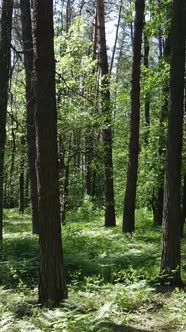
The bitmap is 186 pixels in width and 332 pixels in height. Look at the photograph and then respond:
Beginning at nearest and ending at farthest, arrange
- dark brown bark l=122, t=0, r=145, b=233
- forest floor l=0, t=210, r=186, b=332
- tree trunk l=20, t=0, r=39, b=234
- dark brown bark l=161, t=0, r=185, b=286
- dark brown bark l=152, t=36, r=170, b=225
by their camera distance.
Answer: forest floor l=0, t=210, r=186, b=332 → dark brown bark l=161, t=0, r=185, b=286 → tree trunk l=20, t=0, r=39, b=234 → dark brown bark l=122, t=0, r=145, b=233 → dark brown bark l=152, t=36, r=170, b=225

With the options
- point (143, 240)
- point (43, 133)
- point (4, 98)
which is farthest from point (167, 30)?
point (43, 133)

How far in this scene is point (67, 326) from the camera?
4633mm

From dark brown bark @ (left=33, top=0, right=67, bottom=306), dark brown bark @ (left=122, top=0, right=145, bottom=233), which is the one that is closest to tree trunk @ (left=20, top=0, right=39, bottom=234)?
dark brown bark @ (left=122, top=0, right=145, bottom=233)

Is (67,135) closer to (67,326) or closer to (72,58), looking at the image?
(72,58)

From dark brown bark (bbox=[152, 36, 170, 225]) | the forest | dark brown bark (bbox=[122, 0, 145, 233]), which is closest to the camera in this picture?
the forest

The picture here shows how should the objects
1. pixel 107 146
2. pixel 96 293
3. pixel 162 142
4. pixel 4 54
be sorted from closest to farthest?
1. pixel 96 293
2. pixel 4 54
3. pixel 162 142
4. pixel 107 146

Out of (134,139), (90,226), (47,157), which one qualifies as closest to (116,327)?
(47,157)

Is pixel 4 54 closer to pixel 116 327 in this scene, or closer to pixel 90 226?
pixel 90 226

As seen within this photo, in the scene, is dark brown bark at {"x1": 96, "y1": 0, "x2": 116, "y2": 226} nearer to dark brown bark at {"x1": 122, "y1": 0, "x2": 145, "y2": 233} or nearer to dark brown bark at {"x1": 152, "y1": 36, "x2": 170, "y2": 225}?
dark brown bark at {"x1": 152, "y1": 36, "x2": 170, "y2": 225}

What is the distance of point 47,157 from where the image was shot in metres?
5.59

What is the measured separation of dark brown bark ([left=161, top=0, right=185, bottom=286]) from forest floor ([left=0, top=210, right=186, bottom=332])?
0.40 meters

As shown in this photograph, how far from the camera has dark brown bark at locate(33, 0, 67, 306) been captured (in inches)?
220

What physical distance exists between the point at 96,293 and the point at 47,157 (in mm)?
2269

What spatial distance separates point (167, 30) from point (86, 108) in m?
6.72
